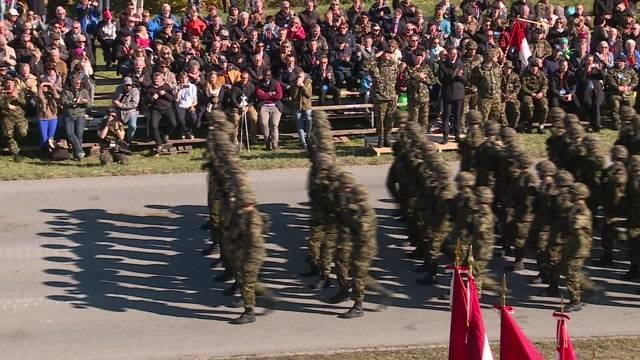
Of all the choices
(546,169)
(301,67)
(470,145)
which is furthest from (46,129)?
(546,169)

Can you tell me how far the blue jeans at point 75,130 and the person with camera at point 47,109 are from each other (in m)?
0.29

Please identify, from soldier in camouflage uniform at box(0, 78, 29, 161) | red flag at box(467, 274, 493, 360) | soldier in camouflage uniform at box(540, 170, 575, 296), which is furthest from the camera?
soldier in camouflage uniform at box(0, 78, 29, 161)

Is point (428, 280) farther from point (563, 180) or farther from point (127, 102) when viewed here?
point (127, 102)

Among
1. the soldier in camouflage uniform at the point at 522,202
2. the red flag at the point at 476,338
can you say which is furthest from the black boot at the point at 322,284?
the red flag at the point at 476,338

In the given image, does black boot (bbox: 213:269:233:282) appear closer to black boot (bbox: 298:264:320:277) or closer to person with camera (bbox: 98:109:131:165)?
→ black boot (bbox: 298:264:320:277)

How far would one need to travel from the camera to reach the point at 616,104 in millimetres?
21516

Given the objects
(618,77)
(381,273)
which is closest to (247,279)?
(381,273)

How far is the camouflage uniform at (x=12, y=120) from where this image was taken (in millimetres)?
19484

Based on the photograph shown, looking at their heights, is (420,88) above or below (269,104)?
above

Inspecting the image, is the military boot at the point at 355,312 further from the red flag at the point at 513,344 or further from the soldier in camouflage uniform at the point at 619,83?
the soldier in camouflage uniform at the point at 619,83

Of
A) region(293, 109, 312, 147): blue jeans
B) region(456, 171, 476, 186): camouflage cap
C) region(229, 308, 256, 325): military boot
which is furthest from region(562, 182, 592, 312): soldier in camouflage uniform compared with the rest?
region(293, 109, 312, 147): blue jeans

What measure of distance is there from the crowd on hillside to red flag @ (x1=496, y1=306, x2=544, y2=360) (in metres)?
11.6

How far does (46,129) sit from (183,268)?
5592mm

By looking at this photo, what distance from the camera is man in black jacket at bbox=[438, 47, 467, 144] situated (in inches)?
801
